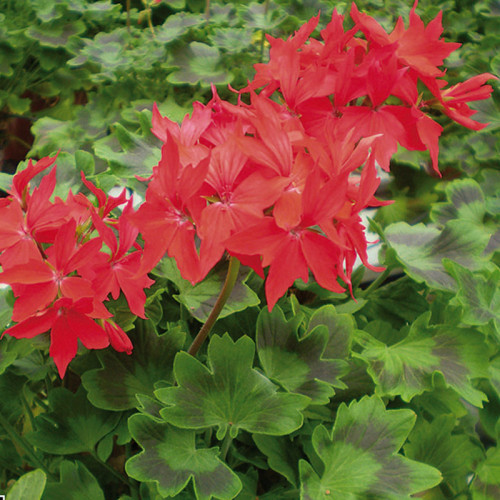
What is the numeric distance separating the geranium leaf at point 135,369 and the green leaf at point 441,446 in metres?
0.33

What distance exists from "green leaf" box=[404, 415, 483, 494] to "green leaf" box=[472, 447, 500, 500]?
0.02 meters

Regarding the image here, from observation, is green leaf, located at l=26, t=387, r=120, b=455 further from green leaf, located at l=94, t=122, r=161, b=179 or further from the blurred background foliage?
the blurred background foliage

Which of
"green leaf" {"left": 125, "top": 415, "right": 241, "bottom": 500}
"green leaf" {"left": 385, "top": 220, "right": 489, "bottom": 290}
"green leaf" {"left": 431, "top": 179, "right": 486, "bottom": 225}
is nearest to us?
"green leaf" {"left": 125, "top": 415, "right": 241, "bottom": 500}

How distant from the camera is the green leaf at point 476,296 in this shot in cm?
65

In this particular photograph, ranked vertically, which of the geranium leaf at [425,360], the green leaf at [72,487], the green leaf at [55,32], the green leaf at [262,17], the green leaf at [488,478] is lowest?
the green leaf at [488,478]

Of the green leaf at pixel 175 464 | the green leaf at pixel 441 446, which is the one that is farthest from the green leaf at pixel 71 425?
the green leaf at pixel 441 446

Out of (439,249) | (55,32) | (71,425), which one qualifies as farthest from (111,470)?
(55,32)

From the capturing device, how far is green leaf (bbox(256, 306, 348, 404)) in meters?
0.59

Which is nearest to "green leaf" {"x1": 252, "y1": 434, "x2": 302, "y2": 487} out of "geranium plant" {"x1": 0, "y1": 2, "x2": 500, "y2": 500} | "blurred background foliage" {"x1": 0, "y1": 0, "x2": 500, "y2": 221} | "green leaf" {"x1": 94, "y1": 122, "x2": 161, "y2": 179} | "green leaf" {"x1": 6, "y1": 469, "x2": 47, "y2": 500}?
"geranium plant" {"x1": 0, "y1": 2, "x2": 500, "y2": 500}

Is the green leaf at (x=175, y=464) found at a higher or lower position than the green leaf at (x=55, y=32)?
lower

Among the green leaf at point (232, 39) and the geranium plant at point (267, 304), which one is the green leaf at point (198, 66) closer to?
the green leaf at point (232, 39)

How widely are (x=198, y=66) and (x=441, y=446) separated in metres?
0.92

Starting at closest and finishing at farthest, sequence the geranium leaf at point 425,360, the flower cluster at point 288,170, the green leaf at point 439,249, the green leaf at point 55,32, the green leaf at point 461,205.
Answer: the flower cluster at point 288,170, the geranium leaf at point 425,360, the green leaf at point 439,249, the green leaf at point 461,205, the green leaf at point 55,32

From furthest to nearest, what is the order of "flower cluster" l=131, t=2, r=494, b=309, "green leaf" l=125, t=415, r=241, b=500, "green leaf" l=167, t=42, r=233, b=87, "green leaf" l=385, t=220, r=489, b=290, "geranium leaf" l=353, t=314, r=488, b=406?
"green leaf" l=167, t=42, r=233, b=87 < "green leaf" l=385, t=220, r=489, b=290 < "geranium leaf" l=353, t=314, r=488, b=406 < "green leaf" l=125, t=415, r=241, b=500 < "flower cluster" l=131, t=2, r=494, b=309
